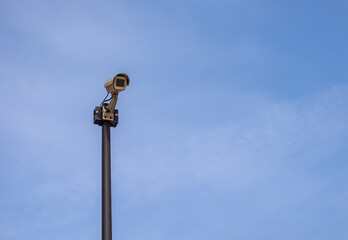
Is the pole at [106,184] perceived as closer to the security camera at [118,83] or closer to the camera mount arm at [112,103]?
the camera mount arm at [112,103]

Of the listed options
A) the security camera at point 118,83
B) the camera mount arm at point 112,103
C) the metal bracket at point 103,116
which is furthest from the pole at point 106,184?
the security camera at point 118,83

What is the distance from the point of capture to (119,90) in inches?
422

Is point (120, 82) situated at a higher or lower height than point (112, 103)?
higher

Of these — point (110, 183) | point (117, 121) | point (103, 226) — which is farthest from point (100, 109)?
point (103, 226)

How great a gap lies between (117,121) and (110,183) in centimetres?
125

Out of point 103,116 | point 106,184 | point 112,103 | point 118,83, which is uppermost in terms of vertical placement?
point 118,83

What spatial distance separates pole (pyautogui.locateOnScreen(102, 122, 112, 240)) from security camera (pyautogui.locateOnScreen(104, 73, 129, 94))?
0.65 m

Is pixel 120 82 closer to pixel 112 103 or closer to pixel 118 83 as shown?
pixel 118 83

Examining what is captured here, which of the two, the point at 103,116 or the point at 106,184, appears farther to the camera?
the point at 103,116

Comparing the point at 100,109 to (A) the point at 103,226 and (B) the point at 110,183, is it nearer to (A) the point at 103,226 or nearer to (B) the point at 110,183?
(B) the point at 110,183

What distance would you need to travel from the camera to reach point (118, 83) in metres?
10.7

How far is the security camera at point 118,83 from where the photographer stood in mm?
10680

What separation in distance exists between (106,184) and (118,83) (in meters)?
1.88

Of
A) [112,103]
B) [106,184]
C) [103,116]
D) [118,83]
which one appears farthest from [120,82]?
[106,184]
